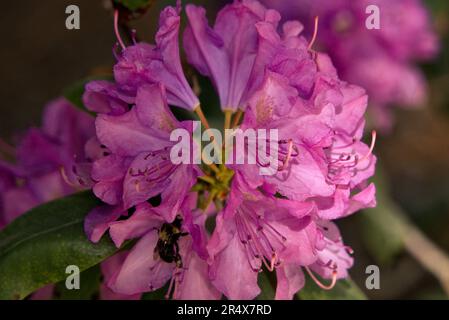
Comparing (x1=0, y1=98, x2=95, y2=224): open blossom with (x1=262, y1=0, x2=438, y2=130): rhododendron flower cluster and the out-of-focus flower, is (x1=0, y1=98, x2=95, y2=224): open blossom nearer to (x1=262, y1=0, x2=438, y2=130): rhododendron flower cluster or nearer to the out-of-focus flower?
the out-of-focus flower

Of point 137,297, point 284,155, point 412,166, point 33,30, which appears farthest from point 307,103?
point 33,30

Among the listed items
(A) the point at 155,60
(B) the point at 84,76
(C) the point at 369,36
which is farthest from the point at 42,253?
(B) the point at 84,76

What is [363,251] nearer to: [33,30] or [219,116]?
[219,116]

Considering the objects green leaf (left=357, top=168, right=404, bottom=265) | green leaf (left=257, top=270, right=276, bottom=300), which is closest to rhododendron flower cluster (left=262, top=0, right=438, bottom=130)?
green leaf (left=357, top=168, right=404, bottom=265)

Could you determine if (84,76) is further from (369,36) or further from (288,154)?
(288,154)

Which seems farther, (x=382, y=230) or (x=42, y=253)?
(x=382, y=230)
